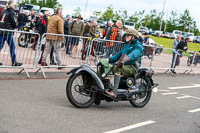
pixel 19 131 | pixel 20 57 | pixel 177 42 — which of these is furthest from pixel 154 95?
pixel 177 42

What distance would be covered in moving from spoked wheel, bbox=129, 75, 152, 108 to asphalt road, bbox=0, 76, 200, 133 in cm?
13

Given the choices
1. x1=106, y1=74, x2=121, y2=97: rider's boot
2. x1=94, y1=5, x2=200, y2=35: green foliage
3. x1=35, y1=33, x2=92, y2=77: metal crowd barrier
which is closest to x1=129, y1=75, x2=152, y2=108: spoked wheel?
x1=106, y1=74, x2=121, y2=97: rider's boot

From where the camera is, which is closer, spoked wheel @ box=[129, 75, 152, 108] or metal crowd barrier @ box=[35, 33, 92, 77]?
spoked wheel @ box=[129, 75, 152, 108]

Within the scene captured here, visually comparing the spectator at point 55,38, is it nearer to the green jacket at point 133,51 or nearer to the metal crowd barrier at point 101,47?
the metal crowd barrier at point 101,47

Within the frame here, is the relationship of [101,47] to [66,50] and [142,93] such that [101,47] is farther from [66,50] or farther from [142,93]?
[142,93]

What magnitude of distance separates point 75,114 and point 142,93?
200cm

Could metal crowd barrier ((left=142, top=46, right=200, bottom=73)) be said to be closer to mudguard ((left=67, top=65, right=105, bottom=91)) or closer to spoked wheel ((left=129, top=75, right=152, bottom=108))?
spoked wheel ((left=129, top=75, right=152, bottom=108))

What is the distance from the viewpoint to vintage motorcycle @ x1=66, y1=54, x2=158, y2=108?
6430 millimetres

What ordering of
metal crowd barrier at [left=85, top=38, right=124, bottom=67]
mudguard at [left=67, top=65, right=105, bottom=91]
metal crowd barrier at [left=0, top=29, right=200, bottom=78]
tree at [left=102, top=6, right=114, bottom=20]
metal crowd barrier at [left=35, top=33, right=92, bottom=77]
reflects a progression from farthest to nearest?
tree at [left=102, top=6, right=114, bottom=20], metal crowd barrier at [left=85, top=38, right=124, bottom=67], metal crowd barrier at [left=35, top=33, right=92, bottom=77], metal crowd barrier at [left=0, top=29, right=200, bottom=78], mudguard at [left=67, top=65, right=105, bottom=91]

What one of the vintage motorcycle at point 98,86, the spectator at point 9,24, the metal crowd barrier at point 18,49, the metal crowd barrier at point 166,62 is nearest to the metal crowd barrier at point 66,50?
the metal crowd barrier at point 18,49

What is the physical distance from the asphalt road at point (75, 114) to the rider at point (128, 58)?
707 millimetres

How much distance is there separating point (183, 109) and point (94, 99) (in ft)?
7.53

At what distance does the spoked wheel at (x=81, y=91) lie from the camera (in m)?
6.46

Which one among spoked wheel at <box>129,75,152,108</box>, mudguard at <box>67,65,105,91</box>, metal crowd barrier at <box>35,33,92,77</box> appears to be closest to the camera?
mudguard at <box>67,65,105,91</box>
